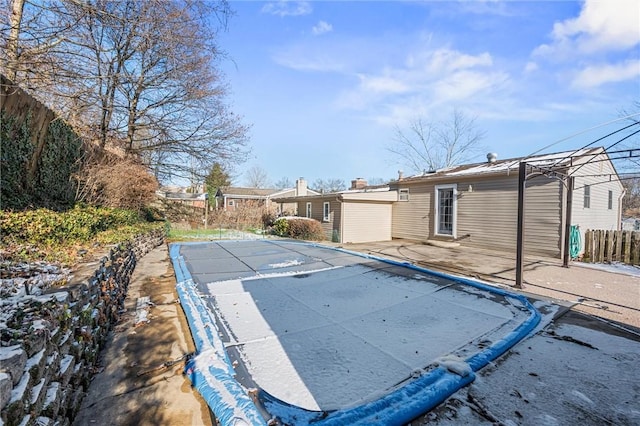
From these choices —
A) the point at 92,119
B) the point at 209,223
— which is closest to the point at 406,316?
the point at 92,119

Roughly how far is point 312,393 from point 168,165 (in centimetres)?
1280

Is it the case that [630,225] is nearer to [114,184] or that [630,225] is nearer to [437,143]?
[437,143]

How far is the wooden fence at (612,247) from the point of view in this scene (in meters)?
7.62

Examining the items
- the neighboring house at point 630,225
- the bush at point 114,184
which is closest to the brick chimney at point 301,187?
the bush at point 114,184

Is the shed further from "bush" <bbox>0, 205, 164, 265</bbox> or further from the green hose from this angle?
"bush" <bbox>0, 205, 164, 265</bbox>

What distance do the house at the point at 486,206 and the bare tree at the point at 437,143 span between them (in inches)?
426

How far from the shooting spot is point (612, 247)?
795cm

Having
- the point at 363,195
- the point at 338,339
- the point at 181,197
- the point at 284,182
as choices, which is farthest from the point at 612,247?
the point at 284,182

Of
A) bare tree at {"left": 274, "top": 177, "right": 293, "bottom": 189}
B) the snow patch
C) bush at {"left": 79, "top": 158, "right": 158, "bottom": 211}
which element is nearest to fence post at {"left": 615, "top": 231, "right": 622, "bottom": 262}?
the snow patch

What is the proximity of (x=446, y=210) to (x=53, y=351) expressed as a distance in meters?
11.5

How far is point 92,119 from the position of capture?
8.67 m

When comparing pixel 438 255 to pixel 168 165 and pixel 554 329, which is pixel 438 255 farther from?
pixel 168 165

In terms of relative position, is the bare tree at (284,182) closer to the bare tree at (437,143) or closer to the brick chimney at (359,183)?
the bare tree at (437,143)

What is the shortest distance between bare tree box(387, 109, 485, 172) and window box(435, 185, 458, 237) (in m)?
12.1
